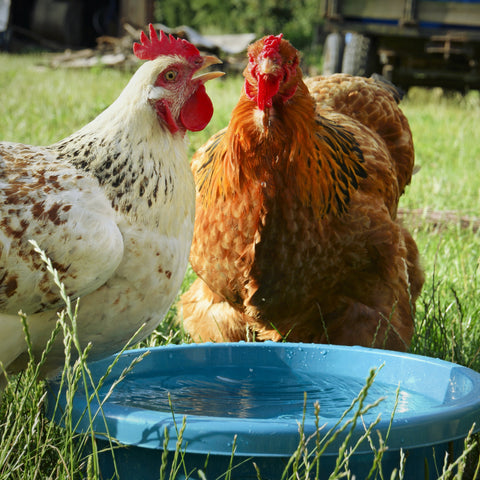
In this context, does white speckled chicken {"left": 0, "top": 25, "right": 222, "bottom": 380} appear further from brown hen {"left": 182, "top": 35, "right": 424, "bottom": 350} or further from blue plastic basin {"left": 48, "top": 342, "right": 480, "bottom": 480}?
brown hen {"left": 182, "top": 35, "right": 424, "bottom": 350}

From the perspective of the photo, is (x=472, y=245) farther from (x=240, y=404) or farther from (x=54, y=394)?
(x=54, y=394)

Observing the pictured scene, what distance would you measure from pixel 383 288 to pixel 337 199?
1.56 feet

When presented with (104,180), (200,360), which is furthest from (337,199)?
(104,180)

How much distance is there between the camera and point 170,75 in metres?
2.32

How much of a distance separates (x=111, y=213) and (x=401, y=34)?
9.32 metres

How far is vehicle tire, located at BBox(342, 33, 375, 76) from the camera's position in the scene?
10.3 metres

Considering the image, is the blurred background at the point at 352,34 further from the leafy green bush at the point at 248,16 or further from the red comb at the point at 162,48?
the leafy green bush at the point at 248,16

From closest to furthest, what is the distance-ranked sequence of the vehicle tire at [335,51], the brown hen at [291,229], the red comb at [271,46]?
1. the red comb at [271,46]
2. the brown hen at [291,229]
3. the vehicle tire at [335,51]

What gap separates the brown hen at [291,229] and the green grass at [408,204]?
0.26 metres

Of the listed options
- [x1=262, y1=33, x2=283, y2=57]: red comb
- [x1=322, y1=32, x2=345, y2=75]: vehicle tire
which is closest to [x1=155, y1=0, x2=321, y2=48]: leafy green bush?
[x1=322, y1=32, x2=345, y2=75]: vehicle tire

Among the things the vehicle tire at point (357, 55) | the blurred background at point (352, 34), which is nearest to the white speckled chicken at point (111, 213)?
the blurred background at point (352, 34)

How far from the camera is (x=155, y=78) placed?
7.50 feet

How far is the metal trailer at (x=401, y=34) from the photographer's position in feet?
34.4

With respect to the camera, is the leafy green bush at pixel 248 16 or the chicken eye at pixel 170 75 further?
the leafy green bush at pixel 248 16
